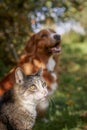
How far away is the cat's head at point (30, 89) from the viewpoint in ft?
19.7

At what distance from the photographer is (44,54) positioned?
8.99 meters

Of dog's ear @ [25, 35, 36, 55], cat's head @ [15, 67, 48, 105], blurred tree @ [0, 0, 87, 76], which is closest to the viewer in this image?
cat's head @ [15, 67, 48, 105]

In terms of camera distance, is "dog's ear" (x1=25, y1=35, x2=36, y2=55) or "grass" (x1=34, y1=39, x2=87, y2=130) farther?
"dog's ear" (x1=25, y1=35, x2=36, y2=55)

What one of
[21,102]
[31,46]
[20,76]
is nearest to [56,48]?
[31,46]

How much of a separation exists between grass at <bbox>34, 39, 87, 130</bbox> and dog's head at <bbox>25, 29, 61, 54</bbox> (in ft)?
4.48

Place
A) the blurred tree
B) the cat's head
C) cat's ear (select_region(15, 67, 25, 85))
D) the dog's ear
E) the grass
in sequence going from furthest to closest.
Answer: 1. the blurred tree
2. the dog's ear
3. the grass
4. cat's ear (select_region(15, 67, 25, 85))
5. the cat's head

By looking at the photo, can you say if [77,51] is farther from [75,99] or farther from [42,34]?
[42,34]

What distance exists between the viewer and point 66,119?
917 cm

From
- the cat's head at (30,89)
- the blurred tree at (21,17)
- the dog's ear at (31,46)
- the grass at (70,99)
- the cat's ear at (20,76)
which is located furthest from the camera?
the blurred tree at (21,17)

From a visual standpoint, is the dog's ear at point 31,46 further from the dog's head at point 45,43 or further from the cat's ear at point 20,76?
the cat's ear at point 20,76

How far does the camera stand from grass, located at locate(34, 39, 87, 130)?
8797 mm

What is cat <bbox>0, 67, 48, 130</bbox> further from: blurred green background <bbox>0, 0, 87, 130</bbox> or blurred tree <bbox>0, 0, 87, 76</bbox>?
blurred tree <bbox>0, 0, 87, 76</bbox>

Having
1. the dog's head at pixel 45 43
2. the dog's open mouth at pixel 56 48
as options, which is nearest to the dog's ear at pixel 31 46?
the dog's head at pixel 45 43

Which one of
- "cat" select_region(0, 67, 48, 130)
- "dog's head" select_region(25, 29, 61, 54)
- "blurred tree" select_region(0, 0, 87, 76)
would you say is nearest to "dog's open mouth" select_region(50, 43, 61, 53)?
"dog's head" select_region(25, 29, 61, 54)
